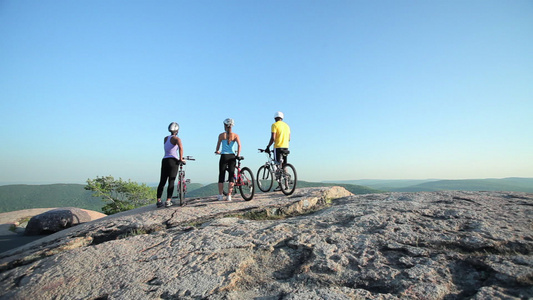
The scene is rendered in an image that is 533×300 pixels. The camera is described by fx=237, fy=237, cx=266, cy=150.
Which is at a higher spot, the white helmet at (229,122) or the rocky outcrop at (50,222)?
the white helmet at (229,122)

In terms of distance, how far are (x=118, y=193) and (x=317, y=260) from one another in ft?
100

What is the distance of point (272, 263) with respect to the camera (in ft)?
10.7

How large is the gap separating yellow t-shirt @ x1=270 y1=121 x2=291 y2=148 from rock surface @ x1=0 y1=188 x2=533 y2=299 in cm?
355

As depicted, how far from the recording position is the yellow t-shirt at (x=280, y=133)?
801 centimetres

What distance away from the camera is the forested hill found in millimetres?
Answer: 93750

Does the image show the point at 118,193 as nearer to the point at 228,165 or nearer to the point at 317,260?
the point at 228,165

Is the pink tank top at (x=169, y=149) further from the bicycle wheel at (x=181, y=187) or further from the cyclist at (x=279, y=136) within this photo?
the cyclist at (x=279, y=136)

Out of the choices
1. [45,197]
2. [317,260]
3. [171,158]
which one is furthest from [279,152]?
[45,197]

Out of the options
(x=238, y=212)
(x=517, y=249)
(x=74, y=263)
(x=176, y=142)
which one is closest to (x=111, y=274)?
(x=74, y=263)

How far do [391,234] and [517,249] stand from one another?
1.41 m

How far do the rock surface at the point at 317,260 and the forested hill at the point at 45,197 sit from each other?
350 feet

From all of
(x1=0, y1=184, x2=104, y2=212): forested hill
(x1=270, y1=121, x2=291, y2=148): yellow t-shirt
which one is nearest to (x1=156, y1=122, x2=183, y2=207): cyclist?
(x1=270, y1=121, x2=291, y2=148): yellow t-shirt

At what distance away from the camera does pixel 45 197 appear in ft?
337

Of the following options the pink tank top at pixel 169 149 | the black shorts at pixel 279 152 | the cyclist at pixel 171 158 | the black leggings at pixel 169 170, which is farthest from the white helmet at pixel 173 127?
the black shorts at pixel 279 152
